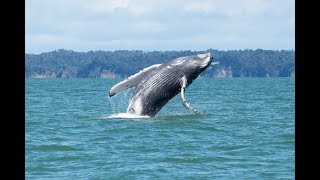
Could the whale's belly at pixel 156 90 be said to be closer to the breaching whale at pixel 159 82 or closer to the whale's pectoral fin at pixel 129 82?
the breaching whale at pixel 159 82

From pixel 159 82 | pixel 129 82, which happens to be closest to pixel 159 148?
pixel 129 82

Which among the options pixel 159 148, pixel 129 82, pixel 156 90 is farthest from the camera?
pixel 156 90

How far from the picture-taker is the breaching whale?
19594mm

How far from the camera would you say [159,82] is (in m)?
19.7

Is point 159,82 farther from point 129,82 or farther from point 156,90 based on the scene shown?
point 129,82

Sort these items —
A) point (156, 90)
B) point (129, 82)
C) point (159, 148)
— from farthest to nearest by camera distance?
point (156, 90) → point (129, 82) → point (159, 148)

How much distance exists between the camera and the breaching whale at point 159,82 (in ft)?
64.3

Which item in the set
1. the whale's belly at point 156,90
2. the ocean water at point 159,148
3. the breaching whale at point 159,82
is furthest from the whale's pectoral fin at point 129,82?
A: the ocean water at point 159,148

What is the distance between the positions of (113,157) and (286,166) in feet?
11.7

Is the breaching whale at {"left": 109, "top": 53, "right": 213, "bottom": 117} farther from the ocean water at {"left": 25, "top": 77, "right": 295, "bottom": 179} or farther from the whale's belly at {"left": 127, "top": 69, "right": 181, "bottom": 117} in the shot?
the ocean water at {"left": 25, "top": 77, "right": 295, "bottom": 179}

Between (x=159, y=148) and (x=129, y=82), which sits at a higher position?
(x=129, y=82)
